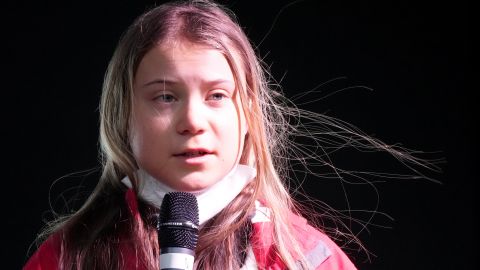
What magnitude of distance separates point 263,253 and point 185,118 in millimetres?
277

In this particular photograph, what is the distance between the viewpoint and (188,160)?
1.45 meters

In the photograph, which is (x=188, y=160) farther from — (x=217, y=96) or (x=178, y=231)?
(x=178, y=231)

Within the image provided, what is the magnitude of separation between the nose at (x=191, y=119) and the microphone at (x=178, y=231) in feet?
0.57

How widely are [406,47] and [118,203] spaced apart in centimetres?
110

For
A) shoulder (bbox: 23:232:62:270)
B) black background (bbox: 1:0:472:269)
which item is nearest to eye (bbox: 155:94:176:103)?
shoulder (bbox: 23:232:62:270)

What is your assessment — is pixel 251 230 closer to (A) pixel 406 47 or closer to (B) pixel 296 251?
(B) pixel 296 251

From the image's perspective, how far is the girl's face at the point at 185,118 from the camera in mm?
1440

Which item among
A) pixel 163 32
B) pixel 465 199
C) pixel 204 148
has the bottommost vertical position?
pixel 465 199

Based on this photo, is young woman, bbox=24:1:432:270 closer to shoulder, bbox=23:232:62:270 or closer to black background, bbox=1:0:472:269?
shoulder, bbox=23:232:62:270

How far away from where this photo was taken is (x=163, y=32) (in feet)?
5.01

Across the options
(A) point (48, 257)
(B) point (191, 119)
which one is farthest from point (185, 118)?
(A) point (48, 257)

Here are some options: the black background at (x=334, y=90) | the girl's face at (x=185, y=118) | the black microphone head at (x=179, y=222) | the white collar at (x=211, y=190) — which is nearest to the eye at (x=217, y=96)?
the girl's face at (x=185, y=118)

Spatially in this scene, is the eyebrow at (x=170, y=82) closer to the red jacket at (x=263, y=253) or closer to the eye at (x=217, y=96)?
the eye at (x=217, y=96)

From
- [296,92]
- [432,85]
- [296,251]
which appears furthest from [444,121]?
[296,251]
